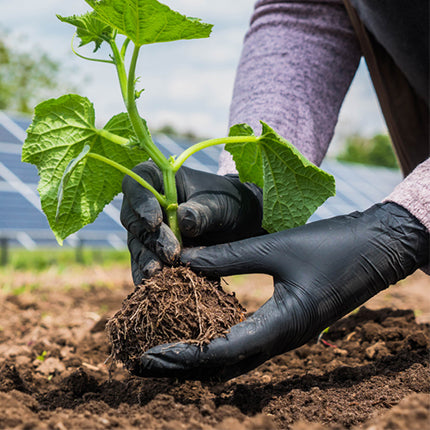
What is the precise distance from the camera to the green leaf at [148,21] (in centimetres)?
127

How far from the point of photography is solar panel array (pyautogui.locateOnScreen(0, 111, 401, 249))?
607 centimetres

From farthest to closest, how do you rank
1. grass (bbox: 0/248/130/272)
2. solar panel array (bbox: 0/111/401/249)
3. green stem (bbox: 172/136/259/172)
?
grass (bbox: 0/248/130/272), solar panel array (bbox: 0/111/401/249), green stem (bbox: 172/136/259/172)

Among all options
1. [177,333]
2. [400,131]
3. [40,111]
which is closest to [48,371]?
[177,333]

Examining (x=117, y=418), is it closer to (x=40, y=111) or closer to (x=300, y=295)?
(x=300, y=295)

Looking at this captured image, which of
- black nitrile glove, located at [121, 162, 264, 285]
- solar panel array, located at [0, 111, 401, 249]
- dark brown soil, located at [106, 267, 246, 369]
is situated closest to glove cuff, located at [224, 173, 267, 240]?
black nitrile glove, located at [121, 162, 264, 285]

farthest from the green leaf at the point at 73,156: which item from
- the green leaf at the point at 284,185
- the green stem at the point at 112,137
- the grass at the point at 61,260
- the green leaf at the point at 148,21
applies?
the grass at the point at 61,260

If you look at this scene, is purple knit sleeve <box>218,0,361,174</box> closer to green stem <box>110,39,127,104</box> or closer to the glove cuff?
the glove cuff

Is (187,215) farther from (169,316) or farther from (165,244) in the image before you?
(169,316)

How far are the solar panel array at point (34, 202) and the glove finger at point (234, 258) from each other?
4.92 meters

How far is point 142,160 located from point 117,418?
943mm

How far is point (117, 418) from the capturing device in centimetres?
110

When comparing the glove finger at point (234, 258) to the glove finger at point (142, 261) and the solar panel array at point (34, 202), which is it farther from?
the solar panel array at point (34, 202)

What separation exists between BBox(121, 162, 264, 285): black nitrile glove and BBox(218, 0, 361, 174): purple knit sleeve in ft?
1.49

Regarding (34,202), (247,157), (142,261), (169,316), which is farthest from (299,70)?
(34,202)
